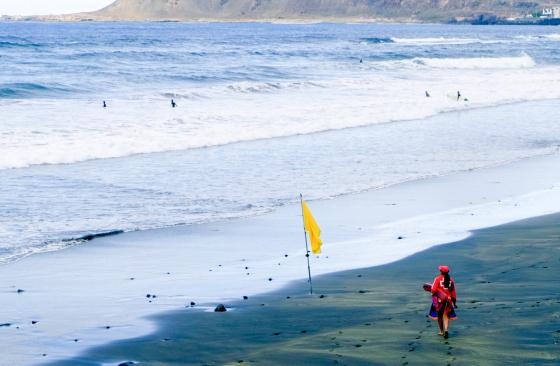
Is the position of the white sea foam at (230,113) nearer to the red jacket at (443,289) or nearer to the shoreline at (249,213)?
the shoreline at (249,213)

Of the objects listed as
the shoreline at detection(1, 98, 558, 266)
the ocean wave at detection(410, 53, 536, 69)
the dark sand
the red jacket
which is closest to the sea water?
the shoreline at detection(1, 98, 558, 266)

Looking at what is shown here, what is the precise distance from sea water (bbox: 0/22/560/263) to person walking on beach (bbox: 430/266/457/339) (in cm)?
582

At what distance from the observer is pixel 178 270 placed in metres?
11.7

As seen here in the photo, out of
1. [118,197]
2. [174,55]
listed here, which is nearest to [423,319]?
[118,197]

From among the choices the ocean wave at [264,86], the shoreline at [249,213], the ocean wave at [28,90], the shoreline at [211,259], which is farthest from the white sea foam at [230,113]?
the shoreline at [211,259]

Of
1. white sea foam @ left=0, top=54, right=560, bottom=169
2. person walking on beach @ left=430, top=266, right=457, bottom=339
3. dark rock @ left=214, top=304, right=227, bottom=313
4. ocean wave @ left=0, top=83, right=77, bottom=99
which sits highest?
ocean wave @ left=0, top=83, right=77, bottom=99

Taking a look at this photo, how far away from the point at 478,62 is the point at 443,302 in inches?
2538

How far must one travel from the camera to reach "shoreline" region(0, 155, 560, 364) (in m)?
9.48

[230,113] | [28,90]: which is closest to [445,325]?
[230,113]

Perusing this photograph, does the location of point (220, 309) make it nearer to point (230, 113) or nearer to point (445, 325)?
point (445, 325)

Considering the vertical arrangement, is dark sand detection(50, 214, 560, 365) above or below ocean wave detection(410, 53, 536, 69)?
below

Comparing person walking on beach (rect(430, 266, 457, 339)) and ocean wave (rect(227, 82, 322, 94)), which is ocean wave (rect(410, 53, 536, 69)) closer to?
ocean wave (rect(227, 82, 322, 94))

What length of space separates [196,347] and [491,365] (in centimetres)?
245

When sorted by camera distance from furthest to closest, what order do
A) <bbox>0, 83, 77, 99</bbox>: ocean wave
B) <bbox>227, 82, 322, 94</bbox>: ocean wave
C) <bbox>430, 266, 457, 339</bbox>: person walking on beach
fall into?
<bbox>227, 82, 322, 94</bbox>: ocean wave < <bbox>0, 83, 77, 99</bbox>: ocean wave < <bbox>430, 266, 457, 339</bbox>: person walking on beach
